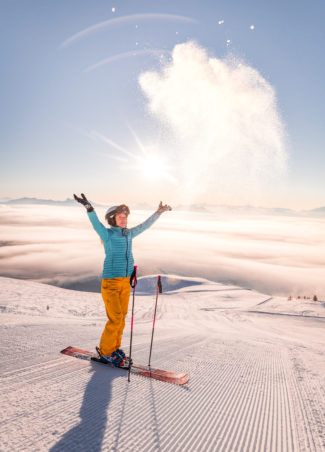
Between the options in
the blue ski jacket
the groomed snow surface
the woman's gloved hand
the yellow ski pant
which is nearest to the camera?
the groomed snow surface

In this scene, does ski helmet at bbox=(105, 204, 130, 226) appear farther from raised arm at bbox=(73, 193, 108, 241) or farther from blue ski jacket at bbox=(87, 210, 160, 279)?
raised arm at bbox=(73, 193, 108, 241)

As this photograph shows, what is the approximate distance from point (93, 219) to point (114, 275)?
790mm

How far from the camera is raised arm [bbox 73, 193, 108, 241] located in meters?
3.29

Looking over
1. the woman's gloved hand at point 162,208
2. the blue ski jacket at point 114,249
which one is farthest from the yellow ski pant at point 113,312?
the woman's gloved hand at point 162,208

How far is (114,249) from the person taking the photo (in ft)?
11.3

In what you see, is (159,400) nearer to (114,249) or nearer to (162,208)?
(114,249)

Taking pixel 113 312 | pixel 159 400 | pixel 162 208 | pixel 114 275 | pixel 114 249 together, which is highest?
pixel 162 208

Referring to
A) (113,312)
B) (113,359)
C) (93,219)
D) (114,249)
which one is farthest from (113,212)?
(113,359)

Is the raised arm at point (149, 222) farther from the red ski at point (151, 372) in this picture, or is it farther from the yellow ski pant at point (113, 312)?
the red ski at point (151, 372)

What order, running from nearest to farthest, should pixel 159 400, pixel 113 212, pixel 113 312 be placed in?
1. pixel 159 400
2. pixel 113 312
3. pixel 113 212

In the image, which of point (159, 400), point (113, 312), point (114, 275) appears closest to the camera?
point (159, 400)

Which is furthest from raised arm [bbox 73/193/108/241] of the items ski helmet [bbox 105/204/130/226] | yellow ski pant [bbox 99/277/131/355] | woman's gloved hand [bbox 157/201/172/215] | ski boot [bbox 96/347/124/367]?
ski boot [bbox 96/347/124/367]

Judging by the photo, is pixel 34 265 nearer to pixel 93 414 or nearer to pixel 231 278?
pixel 231 278

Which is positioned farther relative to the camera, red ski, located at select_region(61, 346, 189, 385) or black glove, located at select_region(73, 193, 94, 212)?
black glove, located at select_region(73, 193, 94, 212)
